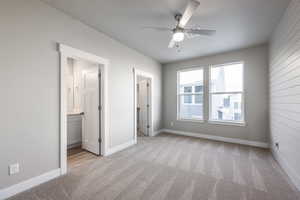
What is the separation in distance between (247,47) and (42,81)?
5005 millimetres

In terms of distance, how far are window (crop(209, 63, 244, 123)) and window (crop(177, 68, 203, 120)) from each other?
0.38 meters

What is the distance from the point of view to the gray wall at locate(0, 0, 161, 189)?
68.5 inches

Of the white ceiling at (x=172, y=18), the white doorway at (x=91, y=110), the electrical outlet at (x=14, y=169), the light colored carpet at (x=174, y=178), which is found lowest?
the light colored carpet at (x=174, y=178)

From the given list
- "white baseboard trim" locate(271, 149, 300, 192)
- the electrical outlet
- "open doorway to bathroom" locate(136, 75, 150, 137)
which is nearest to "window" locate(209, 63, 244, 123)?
"white baseboard trim" locate(271, 149, 300, 192)

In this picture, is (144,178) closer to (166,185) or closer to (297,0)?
(166,185)

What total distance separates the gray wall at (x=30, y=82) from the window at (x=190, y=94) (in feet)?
11.9

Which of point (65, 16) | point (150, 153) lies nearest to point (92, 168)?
point (150, 153)

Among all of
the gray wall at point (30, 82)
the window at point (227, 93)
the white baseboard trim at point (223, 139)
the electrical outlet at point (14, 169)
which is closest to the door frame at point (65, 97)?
the gray wall at point (30, 82)

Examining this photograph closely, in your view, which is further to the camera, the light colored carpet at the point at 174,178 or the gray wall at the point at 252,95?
the gray wall at the point at 252,95

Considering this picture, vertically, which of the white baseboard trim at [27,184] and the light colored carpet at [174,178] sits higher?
the white baseboard trim at [27,184]

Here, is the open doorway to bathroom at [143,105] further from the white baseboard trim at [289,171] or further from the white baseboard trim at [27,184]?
the white baseboard trim at [289,171]

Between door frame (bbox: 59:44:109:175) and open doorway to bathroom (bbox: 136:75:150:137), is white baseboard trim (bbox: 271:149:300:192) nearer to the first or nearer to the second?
door frame (bbox: 59:44:109:175)

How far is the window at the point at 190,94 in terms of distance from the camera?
475 cm

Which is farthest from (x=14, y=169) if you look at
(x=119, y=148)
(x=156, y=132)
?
(x=156, y=132)
